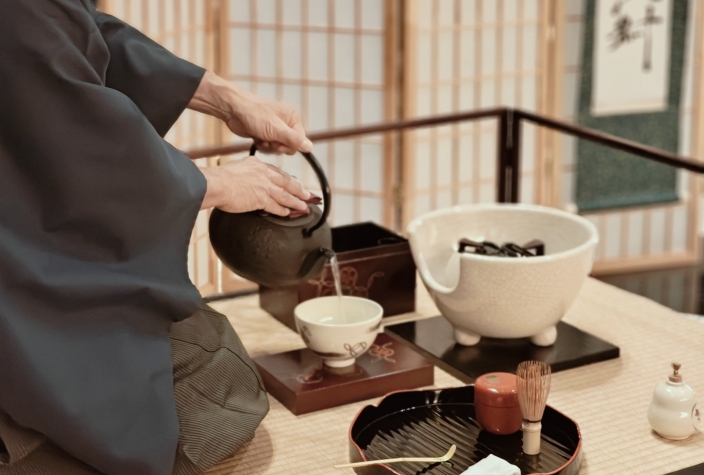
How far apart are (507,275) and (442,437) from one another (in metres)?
0.37

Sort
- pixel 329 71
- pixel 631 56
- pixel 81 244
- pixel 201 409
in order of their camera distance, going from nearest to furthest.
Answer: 1. pixel 81 244
2. pixel 201 409
3. pixel 329 71
4. pixel 631 56

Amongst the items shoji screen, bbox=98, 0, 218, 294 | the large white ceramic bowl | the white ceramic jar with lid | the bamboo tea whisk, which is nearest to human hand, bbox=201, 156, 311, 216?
the large white ceramic bowl

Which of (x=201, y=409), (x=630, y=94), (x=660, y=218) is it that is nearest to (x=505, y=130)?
(x=201, y=409)

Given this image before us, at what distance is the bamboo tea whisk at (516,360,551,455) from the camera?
1.59 metres

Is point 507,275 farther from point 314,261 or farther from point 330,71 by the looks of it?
point 330,71

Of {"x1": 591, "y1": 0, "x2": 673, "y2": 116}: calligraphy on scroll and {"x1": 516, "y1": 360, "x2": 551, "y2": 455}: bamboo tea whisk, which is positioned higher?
{"x1": 591, "y1": 0, "x2": 673, "y2": 116}: calligraphy on scroll

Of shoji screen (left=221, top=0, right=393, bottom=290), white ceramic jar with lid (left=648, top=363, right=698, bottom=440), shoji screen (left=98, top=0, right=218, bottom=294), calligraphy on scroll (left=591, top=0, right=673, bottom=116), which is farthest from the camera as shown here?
calligraphy on scroll (left=591, top=0, right=673, bottom=116)

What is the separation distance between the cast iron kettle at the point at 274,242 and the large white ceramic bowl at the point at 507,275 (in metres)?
0.31

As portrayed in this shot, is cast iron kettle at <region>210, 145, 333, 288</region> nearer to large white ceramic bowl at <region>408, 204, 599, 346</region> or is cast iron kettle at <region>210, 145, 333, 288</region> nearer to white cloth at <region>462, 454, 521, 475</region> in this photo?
large white ceramic bowl at <region>408, 204, 599, 346</region>

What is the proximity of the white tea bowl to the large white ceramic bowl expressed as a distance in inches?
6.2

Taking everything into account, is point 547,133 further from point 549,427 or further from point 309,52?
point 549,427

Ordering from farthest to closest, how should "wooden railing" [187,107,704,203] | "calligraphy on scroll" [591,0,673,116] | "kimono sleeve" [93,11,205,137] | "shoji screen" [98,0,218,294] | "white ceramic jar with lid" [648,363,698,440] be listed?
1. "calligraphy on scroll" [591,0,673,116]
2. "shoji screen" [98,0,218,294]
3. "wooden railing" [187,107,704,203]
4. "kimono sleeve" [93,11,205,137]
5. "white ceramic jar with lid" [648,363,698,440]

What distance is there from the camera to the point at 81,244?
1.52 metres

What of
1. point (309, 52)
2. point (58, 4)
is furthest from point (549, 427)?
point (309, 52)
